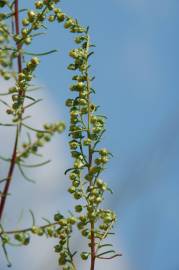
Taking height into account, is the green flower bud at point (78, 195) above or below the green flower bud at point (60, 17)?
below

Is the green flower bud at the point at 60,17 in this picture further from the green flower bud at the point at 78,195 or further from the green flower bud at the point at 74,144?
the green flower bud at the point at 78,195

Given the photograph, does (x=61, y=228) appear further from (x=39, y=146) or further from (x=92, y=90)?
(x=92, y=90)

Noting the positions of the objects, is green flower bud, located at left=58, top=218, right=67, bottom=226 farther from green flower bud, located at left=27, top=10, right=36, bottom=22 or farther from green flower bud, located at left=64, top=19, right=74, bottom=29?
green flower bud, located at left=64, top=19, right=74, bottom=29

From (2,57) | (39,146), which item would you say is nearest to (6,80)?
(2,57)

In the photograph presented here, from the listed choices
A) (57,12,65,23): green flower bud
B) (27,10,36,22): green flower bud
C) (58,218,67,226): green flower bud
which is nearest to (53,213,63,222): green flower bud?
(58,218,67,226): green flower bud

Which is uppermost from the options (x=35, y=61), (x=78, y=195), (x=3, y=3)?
(x=3, y=3)

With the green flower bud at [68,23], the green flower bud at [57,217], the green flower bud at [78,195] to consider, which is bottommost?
the green flower bud at [57,217]

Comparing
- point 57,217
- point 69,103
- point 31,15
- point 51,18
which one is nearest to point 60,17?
point 51,18

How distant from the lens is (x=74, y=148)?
129 inches

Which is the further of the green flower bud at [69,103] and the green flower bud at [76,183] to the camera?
the green flower bud at [69,103]

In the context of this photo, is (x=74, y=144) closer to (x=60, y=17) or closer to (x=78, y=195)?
(x=78, y=195)

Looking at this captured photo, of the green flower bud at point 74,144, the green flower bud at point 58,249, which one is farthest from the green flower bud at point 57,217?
the green flower bud at point 74,144

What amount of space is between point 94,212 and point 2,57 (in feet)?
2.72

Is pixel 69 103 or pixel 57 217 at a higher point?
pixel 69 103
